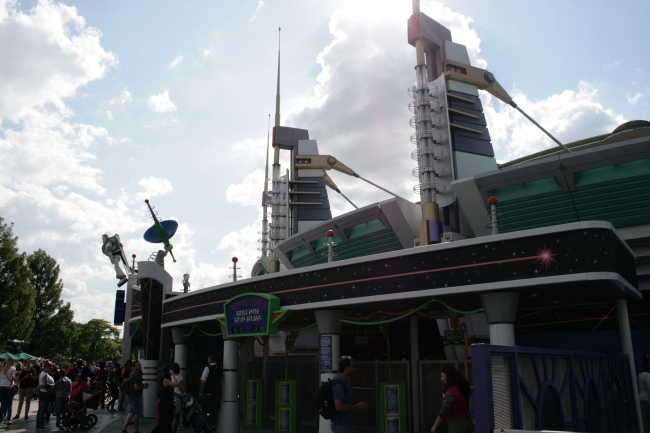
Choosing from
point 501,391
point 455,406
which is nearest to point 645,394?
point 455,406

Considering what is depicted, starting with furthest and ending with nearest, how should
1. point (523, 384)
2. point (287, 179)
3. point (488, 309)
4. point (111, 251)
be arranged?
point (287, 179) < point (111, 251) < point (488, 309) < point (523, 384)

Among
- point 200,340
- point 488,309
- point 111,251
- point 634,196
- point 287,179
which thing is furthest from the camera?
point 287,179

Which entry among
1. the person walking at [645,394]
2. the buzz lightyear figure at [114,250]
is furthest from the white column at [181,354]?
the buzz lightyear figure at [114,250]

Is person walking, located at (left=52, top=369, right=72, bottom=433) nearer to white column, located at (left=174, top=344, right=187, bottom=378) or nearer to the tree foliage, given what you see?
white column, located at (left=174, top=344, right=187, bottom=378)

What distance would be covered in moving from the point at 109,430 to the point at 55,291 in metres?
40.9

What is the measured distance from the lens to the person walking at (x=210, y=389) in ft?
45.7

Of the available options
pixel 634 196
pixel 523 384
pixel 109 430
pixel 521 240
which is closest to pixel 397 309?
pixel 521 240

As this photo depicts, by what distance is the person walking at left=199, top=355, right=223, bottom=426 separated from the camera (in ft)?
45.7

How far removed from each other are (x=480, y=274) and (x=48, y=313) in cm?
5111

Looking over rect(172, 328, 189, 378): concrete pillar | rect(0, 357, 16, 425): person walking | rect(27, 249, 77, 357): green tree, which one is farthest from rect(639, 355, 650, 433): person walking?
rect(27, 249, 77, 357): green tree

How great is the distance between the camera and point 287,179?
41125 millimetres

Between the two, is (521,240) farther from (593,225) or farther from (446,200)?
(446,200)

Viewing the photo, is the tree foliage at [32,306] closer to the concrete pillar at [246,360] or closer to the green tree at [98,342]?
the concrete pillar at [246,360]

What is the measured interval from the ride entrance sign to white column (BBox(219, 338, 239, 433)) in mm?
687
